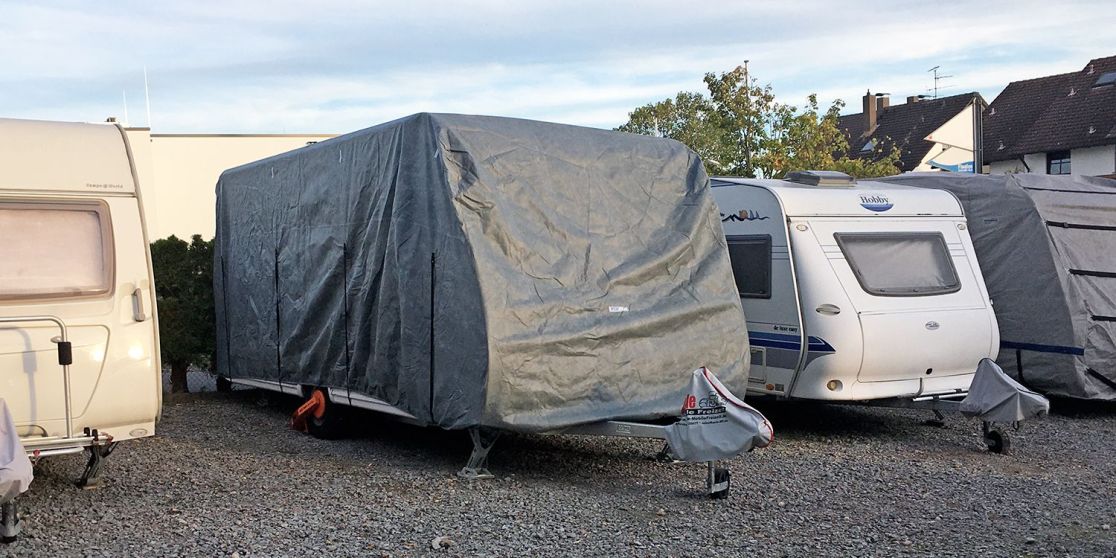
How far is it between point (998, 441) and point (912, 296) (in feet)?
4.71

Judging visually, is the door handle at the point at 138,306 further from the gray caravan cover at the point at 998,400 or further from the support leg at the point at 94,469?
the gray caravan cover at the point at 998,400

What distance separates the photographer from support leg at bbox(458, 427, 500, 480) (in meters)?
7.75

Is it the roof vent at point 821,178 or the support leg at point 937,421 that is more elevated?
the roof vent at point 821,178

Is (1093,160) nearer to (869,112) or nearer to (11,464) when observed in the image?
(869,112)

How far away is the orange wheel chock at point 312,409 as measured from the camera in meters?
9.35

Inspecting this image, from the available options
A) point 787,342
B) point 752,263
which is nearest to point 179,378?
point 752,263

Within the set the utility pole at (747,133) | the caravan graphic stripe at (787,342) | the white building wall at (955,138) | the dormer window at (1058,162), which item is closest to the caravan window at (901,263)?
the caravan graphic stripe at (787,342)

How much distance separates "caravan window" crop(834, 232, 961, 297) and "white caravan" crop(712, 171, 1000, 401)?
0.04 feet

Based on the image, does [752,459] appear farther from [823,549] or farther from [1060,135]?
[1060,135]

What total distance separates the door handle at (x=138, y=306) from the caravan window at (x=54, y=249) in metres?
0.18

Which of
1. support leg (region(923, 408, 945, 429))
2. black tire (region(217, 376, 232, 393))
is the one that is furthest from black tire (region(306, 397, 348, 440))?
support leg (region(923, 408, 945, 429))

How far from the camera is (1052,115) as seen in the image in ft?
133

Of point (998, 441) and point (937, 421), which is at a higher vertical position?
point (998, 441)

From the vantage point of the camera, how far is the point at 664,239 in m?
8.54
